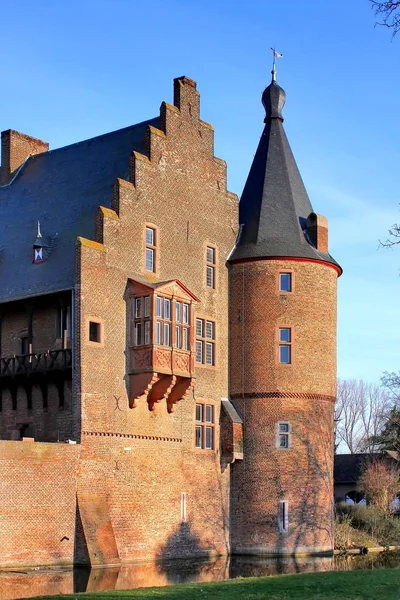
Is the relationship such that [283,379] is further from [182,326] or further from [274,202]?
[274,202]

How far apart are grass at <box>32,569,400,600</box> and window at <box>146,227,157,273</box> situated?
48.3 ft

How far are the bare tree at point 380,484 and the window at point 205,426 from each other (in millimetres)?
14590

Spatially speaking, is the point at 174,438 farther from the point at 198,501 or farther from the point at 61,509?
the point at 61,509

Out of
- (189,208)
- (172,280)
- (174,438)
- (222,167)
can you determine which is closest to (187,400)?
(174,438)

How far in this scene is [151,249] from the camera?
34.5 meters

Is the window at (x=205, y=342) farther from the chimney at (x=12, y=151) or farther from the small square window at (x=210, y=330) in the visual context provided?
the chimney at (x=12, y=151)

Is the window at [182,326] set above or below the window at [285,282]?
below

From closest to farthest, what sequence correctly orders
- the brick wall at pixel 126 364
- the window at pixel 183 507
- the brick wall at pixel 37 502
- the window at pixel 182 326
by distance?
1. the brick wall at pixel 37 502
2. the brick wall at pixel 126 364
3. the window at pixel 182 326
4. the window at pixel 183 507

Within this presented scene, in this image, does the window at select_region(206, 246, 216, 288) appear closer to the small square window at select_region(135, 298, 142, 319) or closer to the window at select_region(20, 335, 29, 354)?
the small square window at select_region(135, 298, 142, 319)

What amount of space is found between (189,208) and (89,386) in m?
8.70

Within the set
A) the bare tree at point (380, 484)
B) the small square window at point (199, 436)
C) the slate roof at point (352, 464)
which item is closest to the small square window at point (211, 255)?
the small square window at point (199, 436)

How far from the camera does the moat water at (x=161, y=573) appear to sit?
2464 centimetres

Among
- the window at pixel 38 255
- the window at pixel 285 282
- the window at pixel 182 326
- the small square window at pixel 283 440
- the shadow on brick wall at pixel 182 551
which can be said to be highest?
the window at pixel 38 255

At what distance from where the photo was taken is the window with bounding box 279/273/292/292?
123ft
